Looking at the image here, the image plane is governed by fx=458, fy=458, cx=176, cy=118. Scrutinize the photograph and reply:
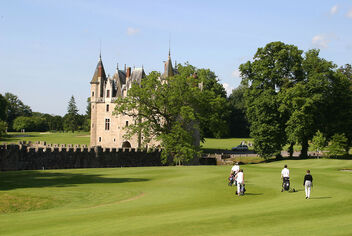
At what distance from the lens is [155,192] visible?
29594 mm

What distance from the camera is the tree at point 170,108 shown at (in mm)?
59750

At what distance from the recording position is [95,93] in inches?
3413

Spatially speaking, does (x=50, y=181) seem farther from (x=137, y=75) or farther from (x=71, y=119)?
(x=71, y=119)

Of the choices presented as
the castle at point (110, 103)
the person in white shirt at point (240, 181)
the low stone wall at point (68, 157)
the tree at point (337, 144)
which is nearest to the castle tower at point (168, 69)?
the castle at point (110, 103)

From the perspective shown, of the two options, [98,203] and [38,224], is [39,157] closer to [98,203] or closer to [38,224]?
[98,203]

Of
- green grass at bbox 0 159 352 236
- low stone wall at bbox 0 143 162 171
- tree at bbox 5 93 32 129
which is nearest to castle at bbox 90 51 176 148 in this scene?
low stone wall at bbox 0 143 162 171

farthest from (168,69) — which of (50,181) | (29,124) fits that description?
(29,124)

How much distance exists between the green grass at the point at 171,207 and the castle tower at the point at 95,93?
48079mm

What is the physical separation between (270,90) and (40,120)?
118850 millimetres

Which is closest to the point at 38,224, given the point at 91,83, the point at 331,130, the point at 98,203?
the point at 98,203

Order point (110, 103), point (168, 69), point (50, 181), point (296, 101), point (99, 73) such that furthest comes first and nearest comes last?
point (99, 73)
point (110, 103)
point (168, 69)
point (296, 101)
point (50, 181)

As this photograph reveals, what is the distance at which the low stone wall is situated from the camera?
52406 mm

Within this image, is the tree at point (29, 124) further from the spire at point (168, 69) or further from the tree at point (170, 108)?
the tree at point (170, 108)

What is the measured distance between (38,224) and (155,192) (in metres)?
12.0
